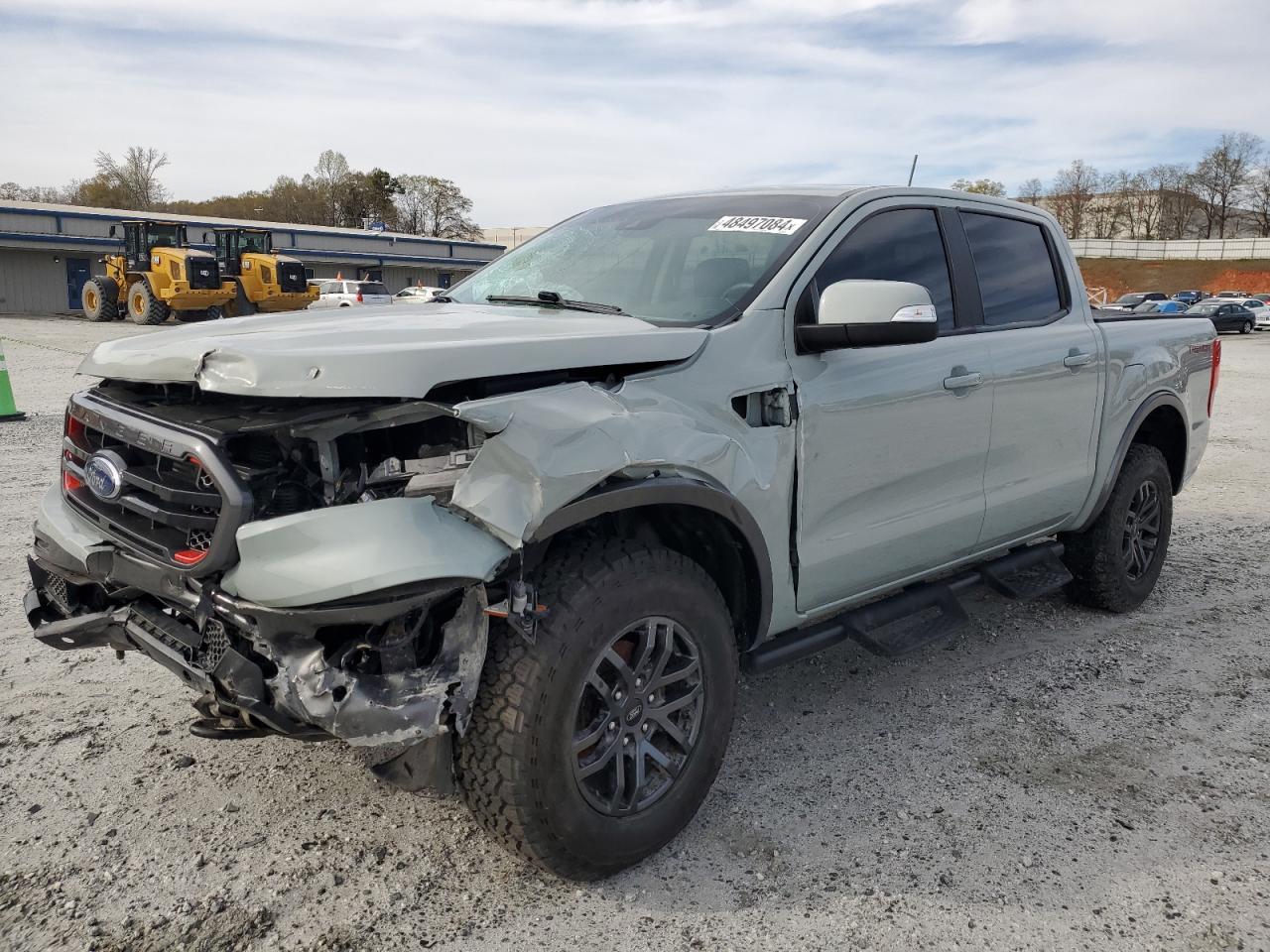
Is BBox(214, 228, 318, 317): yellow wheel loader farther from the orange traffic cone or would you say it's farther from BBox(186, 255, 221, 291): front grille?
the orange traffic cone

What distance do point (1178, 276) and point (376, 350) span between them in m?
96.1

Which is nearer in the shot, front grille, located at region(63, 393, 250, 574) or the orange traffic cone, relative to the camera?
front grille, located at region(63, 393, 250, 574)

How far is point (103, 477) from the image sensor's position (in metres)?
2.69

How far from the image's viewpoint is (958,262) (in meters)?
4.00

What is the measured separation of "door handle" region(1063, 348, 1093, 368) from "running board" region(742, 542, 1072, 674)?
2.89 feet

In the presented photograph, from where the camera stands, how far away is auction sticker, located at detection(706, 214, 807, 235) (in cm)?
341

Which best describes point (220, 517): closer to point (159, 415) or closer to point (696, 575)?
point (159, 415)

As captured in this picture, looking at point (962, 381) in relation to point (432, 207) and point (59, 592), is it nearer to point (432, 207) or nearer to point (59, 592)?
point (59, 592)

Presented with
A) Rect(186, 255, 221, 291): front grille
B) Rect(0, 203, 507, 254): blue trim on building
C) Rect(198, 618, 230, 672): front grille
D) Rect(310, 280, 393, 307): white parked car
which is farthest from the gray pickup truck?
Rect(0, 203, 507, 254): blue trim on building

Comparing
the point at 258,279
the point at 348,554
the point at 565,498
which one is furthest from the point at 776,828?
the point at 258,279

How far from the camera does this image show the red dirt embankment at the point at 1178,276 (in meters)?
80.9

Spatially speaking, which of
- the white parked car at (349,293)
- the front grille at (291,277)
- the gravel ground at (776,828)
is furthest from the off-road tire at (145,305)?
the gravel ground at (776,828)

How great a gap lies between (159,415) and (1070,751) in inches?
127

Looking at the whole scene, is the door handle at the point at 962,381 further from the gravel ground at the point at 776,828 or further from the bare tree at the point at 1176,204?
the bare tree at the point at 1176,204
